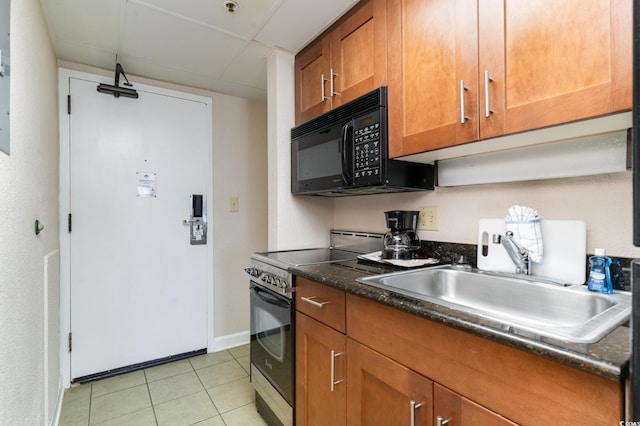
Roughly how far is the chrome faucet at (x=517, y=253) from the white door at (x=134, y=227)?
7.02 ft

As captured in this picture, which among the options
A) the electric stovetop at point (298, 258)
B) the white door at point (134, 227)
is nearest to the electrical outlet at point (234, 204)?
the white door at point (134, 227)

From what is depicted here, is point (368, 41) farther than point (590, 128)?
Yes

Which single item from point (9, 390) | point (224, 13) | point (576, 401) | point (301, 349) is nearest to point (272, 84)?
point (224, 13)

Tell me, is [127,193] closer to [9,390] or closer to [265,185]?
[265,185]

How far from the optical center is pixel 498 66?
1019mm

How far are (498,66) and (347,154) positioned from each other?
2.34ft

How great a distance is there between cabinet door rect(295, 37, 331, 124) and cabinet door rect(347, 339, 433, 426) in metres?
1.29

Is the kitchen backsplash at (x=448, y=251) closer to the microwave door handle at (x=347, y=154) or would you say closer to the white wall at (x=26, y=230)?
the microwave door handle at (x=347, y=154)

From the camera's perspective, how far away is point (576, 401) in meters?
0.59

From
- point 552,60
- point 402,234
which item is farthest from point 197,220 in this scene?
point 552,60

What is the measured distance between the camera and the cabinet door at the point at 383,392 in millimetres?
862

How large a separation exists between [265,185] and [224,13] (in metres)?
1.46

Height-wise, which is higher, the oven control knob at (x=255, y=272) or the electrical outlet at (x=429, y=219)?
the electrical outlet at (x=429, y=219)

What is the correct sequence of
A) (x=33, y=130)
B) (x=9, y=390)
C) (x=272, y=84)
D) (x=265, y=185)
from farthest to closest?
(x=265, y=185) → (x=272, y=84) → (x=33, y=130) → (x=9, y=390)
